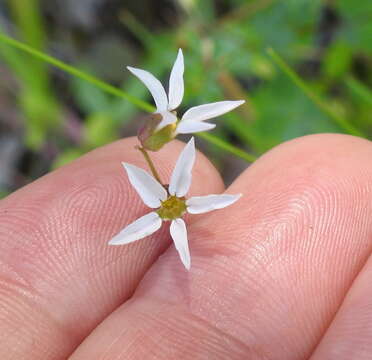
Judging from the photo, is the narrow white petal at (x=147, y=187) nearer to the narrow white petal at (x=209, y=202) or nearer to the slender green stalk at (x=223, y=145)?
the narrow white petal at (x=209, y=202)

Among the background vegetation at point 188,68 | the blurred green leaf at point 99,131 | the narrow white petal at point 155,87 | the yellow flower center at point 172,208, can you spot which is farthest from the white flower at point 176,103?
the blurred green leaf at point 99,131

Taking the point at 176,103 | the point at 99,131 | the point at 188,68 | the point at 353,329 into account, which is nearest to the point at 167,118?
the point at 176,103

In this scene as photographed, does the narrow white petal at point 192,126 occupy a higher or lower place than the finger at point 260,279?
higher

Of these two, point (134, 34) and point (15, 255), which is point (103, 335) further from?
point (134, 34)

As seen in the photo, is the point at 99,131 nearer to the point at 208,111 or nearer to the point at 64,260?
the point at 64,260

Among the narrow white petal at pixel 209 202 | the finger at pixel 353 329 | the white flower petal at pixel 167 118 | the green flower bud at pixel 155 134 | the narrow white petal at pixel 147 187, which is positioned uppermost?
the white flower petal at pixel 167 118

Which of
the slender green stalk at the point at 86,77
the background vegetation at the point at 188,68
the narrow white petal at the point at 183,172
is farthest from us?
the background vegetation at the point at 188,68

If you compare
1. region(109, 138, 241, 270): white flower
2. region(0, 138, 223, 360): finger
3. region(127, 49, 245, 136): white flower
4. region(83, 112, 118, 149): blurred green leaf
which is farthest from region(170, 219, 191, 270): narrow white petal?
region(83, 112, 118, 149): blurred green leaf

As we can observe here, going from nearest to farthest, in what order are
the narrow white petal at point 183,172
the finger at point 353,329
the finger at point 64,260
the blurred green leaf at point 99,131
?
1. the finger at point 353,329
2. the narrow white petal at point 183,172
3. the finger at point 64,260
4. the blurred green leaf at point 99,131

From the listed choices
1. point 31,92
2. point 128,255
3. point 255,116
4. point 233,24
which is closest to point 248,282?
point 128,255
